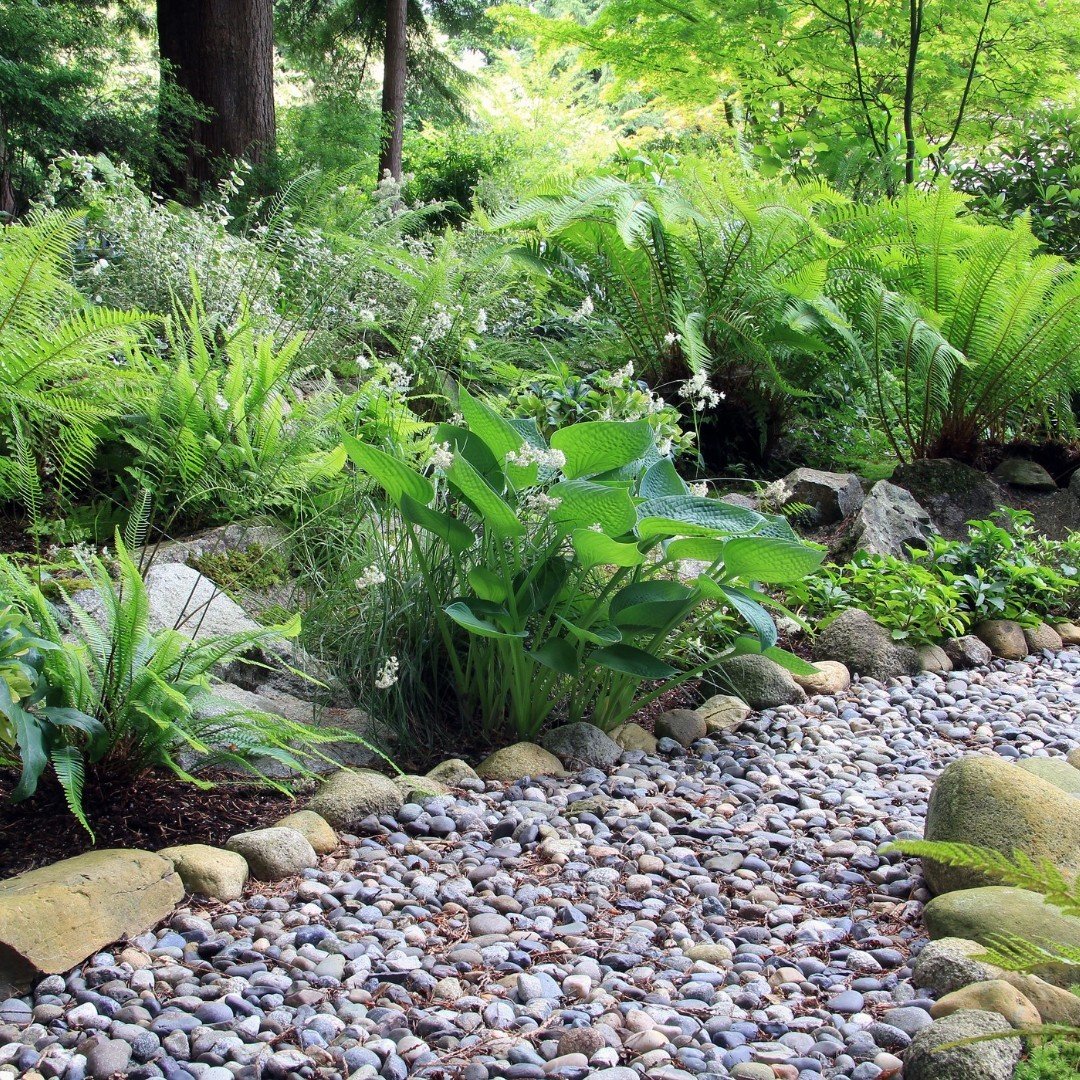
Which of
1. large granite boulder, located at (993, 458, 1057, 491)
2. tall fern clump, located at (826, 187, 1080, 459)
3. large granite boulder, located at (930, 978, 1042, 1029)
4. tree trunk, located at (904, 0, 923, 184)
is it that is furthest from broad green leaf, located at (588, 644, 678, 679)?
tree trunk, located at (904, 0, 923, 184)

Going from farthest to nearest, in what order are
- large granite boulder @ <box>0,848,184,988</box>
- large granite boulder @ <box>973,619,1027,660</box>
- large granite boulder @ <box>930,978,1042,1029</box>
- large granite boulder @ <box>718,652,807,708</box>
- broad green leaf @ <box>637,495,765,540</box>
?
1. large granite boulder @ <box>973,619,1027,660</box>
2. large granite boulder @ <box>718,652,807,708</box>
3. broad green leaf @ <box>637,495,765,540</box>
4. large granite boulder @ <box>0,848,184,988</box>
5. large granite boulder @ <box>930,978,1042,1029</box>

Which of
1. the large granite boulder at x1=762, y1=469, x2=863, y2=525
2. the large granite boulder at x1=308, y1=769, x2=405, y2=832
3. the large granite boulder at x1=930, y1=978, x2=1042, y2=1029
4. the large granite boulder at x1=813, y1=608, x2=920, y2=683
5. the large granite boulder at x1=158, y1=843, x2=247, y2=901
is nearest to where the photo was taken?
the large granite boulder at x1=930, y1=978, x2=1042, y2=1029

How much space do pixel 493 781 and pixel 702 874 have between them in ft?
1.94

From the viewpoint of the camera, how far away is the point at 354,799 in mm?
2205

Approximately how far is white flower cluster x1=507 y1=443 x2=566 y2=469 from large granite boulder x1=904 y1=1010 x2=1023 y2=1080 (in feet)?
4.67

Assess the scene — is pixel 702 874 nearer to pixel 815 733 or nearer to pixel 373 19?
pixel 815 733

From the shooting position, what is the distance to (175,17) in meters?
6.47

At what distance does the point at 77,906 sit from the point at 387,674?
0.93 metres

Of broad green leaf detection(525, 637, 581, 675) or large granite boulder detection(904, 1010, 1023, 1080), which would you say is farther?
broad green leaf detection(525, 637, 581, 675)

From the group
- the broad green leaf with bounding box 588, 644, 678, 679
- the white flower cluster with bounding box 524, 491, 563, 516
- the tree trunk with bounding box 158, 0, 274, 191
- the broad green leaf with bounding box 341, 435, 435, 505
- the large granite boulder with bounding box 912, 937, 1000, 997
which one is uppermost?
the tree trunk with bounding box 158, 0, 274, 191

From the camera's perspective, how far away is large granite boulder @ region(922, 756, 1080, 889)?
1.92 meters

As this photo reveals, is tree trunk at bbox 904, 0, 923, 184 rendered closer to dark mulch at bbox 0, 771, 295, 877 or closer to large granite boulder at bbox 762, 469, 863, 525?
large granite boulder at bbox 762, 469, 863, 525

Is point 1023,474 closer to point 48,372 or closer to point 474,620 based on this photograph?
point 474,620

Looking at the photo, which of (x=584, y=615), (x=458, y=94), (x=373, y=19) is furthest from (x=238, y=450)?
(x=458, y=94)
